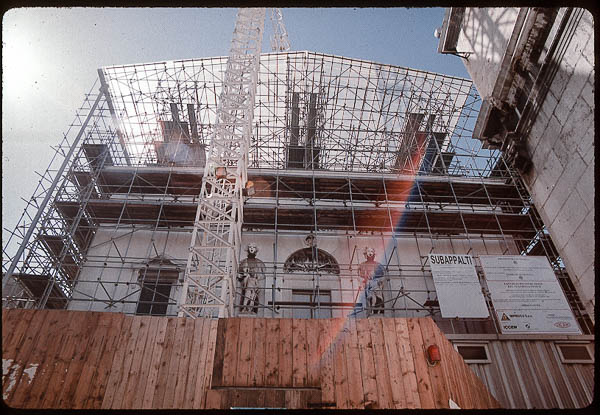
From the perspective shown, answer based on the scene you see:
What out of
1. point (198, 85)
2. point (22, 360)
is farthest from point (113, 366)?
point (198, 85)

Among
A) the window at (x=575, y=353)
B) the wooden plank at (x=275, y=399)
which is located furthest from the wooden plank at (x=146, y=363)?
the window at (x=575, y=353)

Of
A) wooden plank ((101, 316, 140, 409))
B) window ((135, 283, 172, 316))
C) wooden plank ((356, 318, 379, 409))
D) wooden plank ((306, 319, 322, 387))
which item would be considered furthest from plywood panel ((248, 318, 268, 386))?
window ((135, 283, 172, 316))

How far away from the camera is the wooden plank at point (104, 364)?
770 centimetres

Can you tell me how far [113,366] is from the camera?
812 cm

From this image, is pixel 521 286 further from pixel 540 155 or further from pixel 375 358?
pixel 375 358

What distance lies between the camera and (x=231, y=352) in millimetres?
8445

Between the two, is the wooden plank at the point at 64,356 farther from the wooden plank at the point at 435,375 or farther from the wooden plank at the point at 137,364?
the wooden plank at the point at 435,375

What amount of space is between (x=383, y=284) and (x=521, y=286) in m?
4.88

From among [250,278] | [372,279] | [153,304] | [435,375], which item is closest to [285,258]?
[250,278]

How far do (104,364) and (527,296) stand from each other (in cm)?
1328

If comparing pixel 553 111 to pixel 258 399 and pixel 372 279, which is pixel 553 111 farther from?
pixel 258 399

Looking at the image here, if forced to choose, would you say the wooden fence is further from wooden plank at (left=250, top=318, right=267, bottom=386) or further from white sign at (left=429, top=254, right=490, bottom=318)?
white sign at (left=429, top=254, right=490, bottom=318)

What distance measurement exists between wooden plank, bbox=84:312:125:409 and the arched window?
8716mm

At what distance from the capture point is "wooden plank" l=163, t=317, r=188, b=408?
7804 millimetres
